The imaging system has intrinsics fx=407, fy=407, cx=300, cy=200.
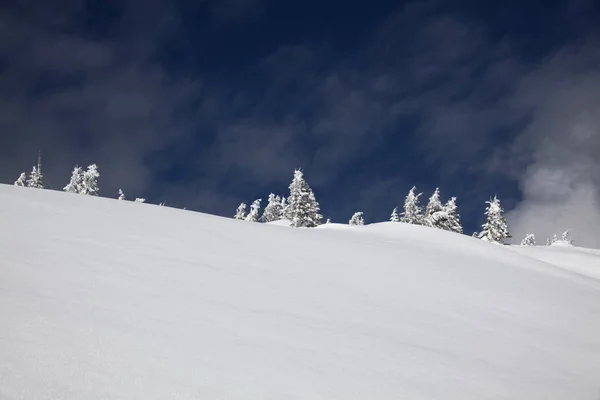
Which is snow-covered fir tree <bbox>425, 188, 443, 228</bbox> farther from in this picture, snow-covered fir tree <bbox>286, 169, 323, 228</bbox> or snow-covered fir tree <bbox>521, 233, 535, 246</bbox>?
snow-covered fir tree <bbox>521, 233, 535, 246</bbox>

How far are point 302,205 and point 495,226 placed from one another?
26383 millimetres

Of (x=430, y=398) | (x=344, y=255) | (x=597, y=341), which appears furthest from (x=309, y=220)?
(x=430, y=398)

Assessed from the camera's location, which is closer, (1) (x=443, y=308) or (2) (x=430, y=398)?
(2) (x=430, y=398)

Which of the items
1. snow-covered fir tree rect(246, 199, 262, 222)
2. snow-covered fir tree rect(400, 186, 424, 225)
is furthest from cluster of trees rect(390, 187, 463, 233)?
snow-covered fir tree rect(246, 199, 262, 222)

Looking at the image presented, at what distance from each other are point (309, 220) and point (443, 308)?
48121 mm

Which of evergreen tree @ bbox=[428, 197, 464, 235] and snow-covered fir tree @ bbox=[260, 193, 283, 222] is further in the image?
snow-covered fir tree @ bbox=[260, 193, 283, 222]

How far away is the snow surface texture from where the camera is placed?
4680 millimetres

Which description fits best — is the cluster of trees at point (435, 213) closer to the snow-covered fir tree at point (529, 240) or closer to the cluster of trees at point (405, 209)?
the cluster of trees at point (405, 209)

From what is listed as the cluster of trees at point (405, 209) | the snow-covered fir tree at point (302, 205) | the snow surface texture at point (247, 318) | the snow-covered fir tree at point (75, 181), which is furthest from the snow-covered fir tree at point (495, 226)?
the snow-covered fir tree at point (75, 181)

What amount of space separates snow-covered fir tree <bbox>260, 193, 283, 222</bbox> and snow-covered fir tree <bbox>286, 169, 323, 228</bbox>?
82.8ft

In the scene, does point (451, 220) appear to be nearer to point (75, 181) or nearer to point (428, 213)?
point (428, 213)

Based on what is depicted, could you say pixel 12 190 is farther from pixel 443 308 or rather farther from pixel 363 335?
pixel 443 308

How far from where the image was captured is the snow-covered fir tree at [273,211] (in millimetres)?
85938

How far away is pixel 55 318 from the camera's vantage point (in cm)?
522
